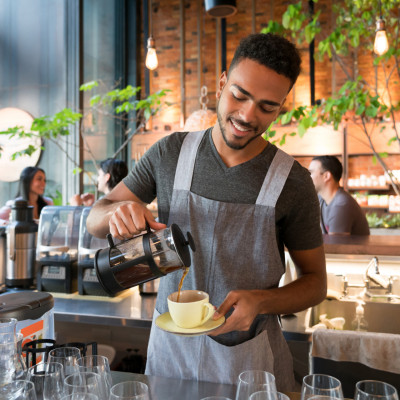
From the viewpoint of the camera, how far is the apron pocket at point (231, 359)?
4.32ft

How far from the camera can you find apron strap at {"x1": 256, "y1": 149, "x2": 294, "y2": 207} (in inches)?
52.0

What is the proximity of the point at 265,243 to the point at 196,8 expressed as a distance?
22.4ft

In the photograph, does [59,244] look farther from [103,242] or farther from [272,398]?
[272,398]

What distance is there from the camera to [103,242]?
83.3 inches

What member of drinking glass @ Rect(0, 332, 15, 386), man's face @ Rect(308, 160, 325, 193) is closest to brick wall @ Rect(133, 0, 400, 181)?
man's face @ Rect(308, 160, 325, 193)

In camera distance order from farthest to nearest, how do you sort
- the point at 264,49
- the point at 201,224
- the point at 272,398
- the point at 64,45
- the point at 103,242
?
the point at 64,45, the point at 103,242, the point at 201,224, the point at 264,49, the point at 272,398

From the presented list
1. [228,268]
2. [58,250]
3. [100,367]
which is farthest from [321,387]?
[58,250]

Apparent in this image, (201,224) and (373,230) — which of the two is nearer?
(201,224)

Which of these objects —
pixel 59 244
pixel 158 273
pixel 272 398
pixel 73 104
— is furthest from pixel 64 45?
pixel 272 398

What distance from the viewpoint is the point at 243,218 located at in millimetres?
1342

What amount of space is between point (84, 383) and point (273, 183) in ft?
2.54

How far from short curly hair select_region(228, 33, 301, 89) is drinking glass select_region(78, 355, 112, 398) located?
879 mm

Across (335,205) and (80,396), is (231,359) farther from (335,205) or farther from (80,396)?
(335,205)

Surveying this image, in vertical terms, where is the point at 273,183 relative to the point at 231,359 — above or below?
above
